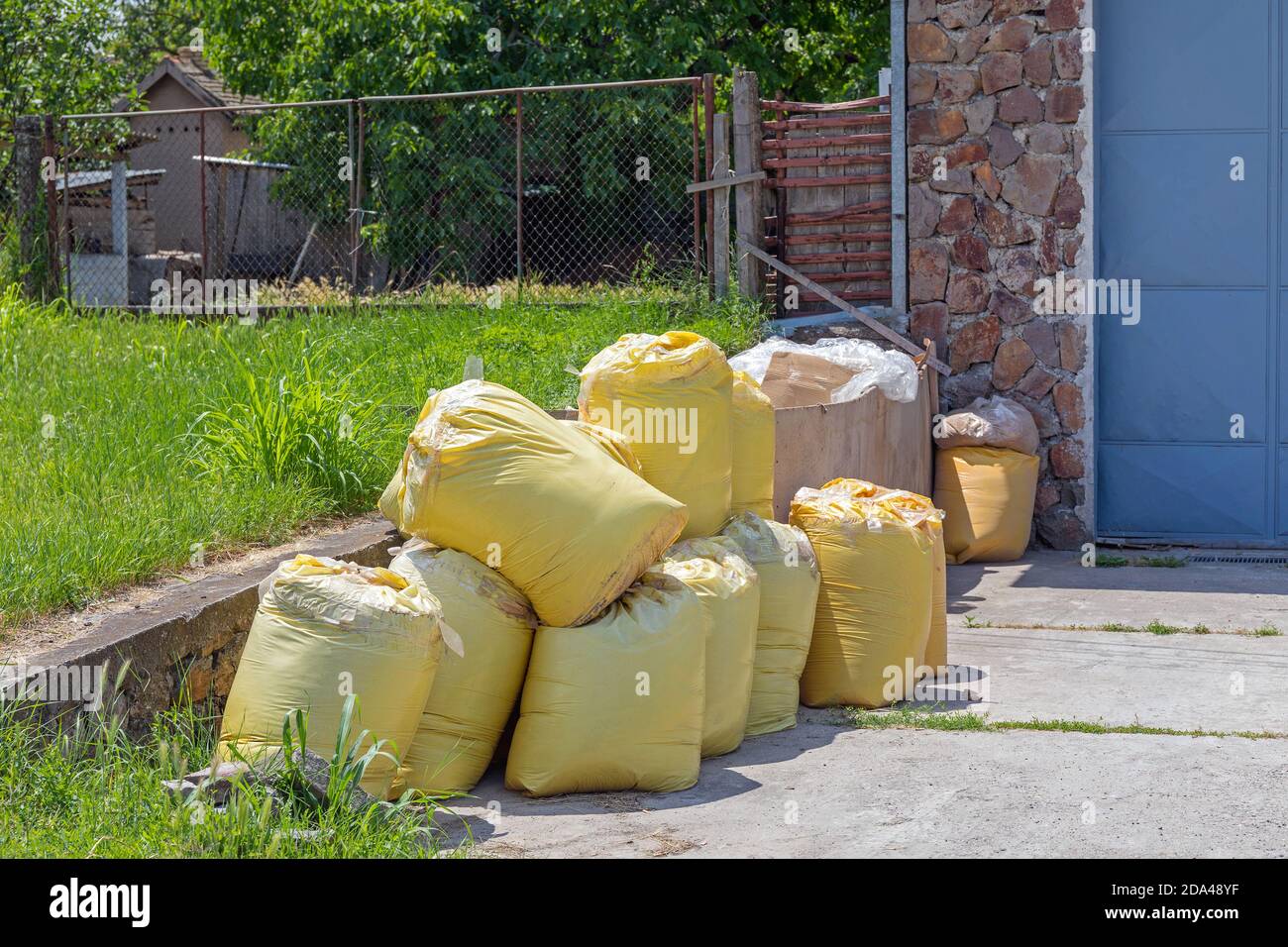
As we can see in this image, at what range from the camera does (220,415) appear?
5863 millimetres

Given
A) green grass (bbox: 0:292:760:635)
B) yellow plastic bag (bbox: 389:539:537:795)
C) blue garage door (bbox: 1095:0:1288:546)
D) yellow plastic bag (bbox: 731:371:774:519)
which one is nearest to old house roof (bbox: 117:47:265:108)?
green grass (bbox: 0:292:760:635)

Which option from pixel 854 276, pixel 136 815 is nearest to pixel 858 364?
pixel 854 276

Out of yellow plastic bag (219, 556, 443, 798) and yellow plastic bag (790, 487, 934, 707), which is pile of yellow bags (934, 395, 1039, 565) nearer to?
yellow plastic bag (790, 487, 934, 707)

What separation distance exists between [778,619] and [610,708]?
1023 millimetres

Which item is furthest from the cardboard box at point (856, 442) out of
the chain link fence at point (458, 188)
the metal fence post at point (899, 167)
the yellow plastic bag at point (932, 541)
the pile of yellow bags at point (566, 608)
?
the chain link fence at point (458, 188)

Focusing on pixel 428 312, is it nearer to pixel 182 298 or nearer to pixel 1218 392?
pixel 182 298

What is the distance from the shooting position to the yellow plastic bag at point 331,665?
3625mm

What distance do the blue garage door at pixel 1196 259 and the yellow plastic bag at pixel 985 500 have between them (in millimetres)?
793

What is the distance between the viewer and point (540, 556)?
4.10 m

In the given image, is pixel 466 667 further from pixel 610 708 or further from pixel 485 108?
pixel 485 108

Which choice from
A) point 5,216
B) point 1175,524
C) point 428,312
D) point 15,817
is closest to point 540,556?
point 15,817

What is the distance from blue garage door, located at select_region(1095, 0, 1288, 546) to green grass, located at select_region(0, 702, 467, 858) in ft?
20.5

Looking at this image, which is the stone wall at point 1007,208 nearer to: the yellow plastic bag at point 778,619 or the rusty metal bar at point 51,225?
the yellow plastic bag at point 778,619

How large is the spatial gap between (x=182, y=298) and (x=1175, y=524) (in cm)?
777
